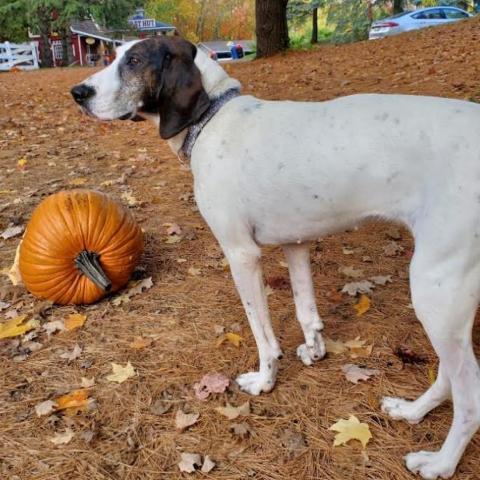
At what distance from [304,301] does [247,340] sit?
513 mm

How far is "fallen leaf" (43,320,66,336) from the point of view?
11.6 ft

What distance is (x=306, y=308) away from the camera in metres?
3.12

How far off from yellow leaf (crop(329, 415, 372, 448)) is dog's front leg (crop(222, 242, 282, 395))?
463 millimetres

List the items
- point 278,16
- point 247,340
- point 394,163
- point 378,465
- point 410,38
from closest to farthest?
1. point 394,163
2. point 378,465
3. point 247,340
4. point 410,38
5. point 278,16

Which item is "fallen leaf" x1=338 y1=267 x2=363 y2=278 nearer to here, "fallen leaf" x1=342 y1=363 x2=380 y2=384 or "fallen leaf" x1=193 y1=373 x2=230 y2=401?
"fallen leaf" x1=342 y1=363 x2=380 y2=384

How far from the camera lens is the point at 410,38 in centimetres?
1261

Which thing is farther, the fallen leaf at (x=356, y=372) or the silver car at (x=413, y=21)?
the silver car at (x=413, y=21)

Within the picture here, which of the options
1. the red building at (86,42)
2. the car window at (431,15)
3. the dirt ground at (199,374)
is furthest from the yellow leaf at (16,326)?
the red building at (86,42)

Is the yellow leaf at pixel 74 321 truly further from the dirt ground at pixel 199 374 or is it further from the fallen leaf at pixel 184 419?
the fallen leaf at pixel 184 419

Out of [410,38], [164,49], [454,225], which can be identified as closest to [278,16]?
[410,38]

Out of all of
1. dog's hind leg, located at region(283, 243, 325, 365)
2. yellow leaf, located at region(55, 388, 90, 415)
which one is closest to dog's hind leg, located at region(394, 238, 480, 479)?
dog's hind leg, located at region(283, 243, 325, 365)

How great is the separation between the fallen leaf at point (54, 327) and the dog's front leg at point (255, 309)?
4.57ft

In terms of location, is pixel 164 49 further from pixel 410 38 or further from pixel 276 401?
pixel 410 38

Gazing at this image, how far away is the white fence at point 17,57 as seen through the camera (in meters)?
29.0
